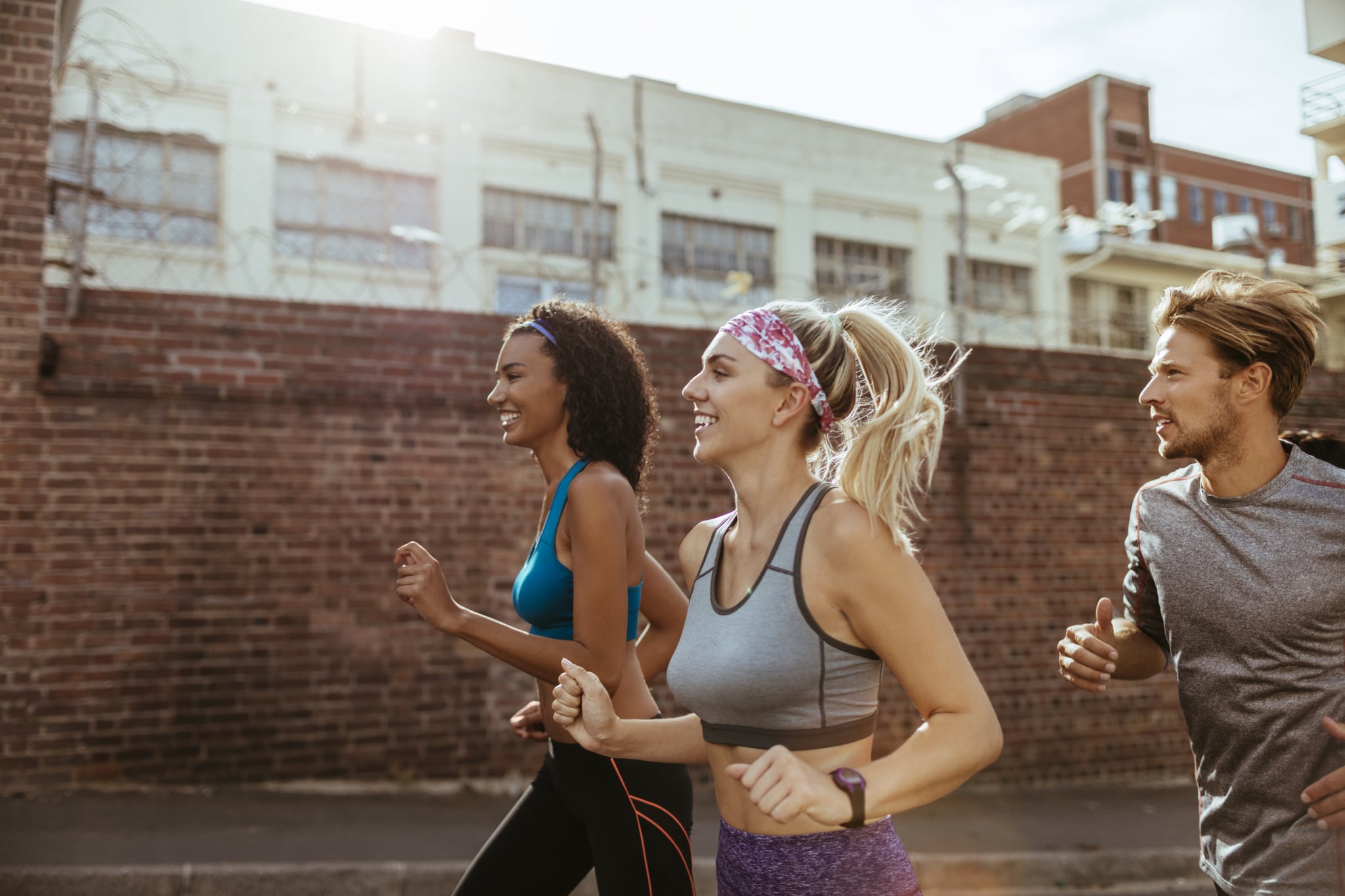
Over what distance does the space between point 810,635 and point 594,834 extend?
42.5 inches

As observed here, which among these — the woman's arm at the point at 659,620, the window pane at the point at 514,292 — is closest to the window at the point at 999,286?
the window pane at the point at 514,292

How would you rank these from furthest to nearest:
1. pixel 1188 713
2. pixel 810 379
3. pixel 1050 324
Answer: pixel 1050 324
pixel 1188 713
pixel 810 379

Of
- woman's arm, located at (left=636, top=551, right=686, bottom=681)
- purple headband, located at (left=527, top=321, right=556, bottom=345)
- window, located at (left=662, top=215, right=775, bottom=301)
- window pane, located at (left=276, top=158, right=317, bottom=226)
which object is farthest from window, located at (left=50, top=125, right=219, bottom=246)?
woman's arm, located at (left=636, top=551, right=686, bottom=681)

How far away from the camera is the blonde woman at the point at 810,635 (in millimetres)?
1769

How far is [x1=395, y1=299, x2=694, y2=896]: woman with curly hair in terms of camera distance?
261cm

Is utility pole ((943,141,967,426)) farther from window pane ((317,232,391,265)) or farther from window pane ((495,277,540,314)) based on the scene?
window pane ((317,232,391,265))

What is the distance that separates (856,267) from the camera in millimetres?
23188

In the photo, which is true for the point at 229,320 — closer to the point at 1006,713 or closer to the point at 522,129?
the point at 1006,713

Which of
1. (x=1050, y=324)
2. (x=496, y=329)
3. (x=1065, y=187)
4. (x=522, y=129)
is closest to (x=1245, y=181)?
(x=1065, y=187)

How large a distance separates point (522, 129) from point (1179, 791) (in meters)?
16.7

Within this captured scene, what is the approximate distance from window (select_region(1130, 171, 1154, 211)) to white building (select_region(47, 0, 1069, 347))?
11.2 metres

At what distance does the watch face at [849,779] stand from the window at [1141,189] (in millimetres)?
34321

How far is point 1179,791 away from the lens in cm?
738

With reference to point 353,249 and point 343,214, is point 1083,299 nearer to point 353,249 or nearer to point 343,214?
point 353,249
